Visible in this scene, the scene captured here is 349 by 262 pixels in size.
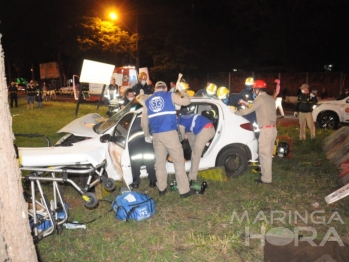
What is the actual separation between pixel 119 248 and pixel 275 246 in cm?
186

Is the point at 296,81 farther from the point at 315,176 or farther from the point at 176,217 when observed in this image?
the point at 176,217

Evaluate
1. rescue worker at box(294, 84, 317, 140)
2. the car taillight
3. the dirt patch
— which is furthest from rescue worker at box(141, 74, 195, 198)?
rescue worker at box(294, 84, 317, 140)

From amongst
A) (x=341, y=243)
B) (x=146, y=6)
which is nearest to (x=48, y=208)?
(x=341, y=243)

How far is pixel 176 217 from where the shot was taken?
5156mm

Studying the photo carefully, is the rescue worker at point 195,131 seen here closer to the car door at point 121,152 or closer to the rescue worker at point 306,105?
the car door at point 121,152

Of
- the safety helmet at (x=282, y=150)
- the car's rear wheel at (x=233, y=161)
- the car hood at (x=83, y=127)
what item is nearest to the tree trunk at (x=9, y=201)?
the car hood at (x=83, y=127)

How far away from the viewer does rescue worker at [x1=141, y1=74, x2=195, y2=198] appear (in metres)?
5.45

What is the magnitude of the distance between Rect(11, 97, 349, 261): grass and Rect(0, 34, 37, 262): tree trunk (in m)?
1.32

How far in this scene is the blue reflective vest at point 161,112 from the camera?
214 inches

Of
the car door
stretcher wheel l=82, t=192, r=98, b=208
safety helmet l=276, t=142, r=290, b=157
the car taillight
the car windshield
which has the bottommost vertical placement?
safety helmet l=276, t=142, r=290, b=157

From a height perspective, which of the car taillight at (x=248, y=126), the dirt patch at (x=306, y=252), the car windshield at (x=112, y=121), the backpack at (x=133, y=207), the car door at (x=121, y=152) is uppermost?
the car windshield at (x=112, y=121)

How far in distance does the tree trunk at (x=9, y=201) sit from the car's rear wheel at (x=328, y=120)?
12699mm

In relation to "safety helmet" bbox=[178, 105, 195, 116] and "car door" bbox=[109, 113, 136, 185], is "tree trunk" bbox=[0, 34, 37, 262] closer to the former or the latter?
"car door" bbox=[109, 113, 136, 185]

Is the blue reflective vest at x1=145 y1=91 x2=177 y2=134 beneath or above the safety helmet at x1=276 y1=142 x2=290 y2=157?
above
